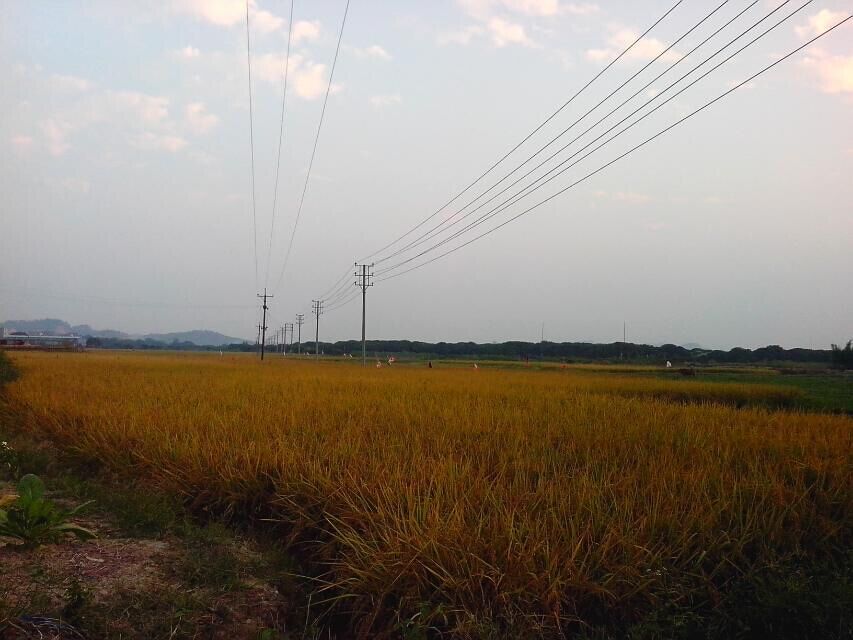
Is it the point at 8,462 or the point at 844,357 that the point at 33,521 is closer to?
the point at 8,462

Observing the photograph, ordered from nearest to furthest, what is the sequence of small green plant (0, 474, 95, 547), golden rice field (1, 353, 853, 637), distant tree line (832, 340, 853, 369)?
golden rice field (1, 353, 853, 637)
small green plant (0, 474, 95, 547)
distant tree line (832, 340, 853, 369)

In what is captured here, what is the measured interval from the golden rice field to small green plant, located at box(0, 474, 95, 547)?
3.98 feet

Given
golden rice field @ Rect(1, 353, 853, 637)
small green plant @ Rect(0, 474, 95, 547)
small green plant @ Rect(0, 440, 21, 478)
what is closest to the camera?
golden rice field @ Rect(1, 353, 853, 637)

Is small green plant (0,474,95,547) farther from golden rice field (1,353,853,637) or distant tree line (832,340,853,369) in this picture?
distant tree line (832,340,853,369)

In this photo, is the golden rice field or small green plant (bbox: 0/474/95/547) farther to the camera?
small green plant (bbox: 0/474/95/547)

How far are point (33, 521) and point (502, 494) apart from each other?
3.19 metres

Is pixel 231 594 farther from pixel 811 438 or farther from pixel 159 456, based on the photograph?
pixel 811 438

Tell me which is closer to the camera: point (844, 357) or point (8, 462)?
point (8, 462)

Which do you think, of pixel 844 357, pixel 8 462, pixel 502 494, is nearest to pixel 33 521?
pixel 502 494

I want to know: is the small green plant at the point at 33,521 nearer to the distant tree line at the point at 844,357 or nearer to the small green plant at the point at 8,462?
the small green plant at the point at 8,462

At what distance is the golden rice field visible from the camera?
10.5 ft

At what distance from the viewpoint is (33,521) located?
13.7 feet


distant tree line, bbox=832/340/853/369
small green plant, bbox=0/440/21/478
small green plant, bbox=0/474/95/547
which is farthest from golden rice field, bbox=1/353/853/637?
distant tree line, bbox=832/340/853/369

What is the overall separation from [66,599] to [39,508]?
1.32 meters
